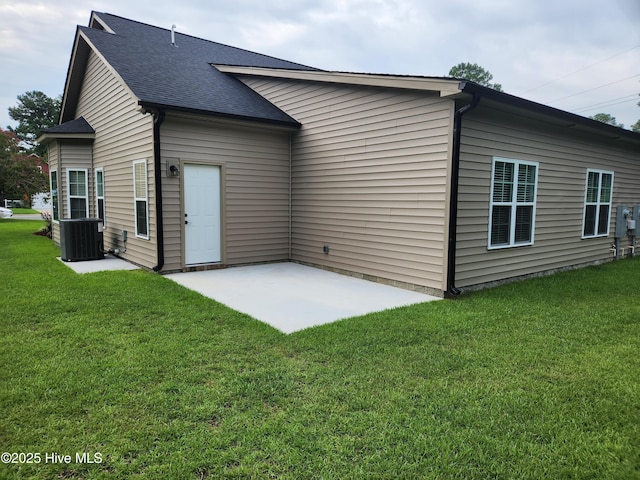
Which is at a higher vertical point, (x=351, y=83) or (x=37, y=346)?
(x=351, y=83)

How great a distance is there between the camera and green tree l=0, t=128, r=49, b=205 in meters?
20.4

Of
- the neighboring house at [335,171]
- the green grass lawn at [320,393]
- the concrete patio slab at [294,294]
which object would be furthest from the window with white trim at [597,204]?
the concrete patio slab at [294,294]

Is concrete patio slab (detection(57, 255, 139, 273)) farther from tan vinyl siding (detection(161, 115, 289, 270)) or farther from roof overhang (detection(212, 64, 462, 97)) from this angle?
roof overhang (detection(212, 64, 462, 97))

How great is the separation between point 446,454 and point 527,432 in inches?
23.5

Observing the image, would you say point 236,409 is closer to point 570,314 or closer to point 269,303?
point 269,303

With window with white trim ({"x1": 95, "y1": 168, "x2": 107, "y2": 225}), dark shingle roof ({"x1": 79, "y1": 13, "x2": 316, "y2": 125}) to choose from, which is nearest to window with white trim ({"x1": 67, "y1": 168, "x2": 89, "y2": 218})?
window with white trim ({"x1": 95, "y1": 168, "x2": 107, "y2": 225})

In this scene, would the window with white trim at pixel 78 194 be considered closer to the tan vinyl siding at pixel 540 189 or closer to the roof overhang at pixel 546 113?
the tan vinyl siding at pixel 540 189

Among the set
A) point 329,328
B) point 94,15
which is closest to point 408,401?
point 329,328

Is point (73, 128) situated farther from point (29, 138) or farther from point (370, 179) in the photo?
point (29, 138)

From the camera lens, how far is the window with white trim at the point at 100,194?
9337 millimetres

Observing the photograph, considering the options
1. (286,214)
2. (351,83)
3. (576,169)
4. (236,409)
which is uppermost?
(351,83)

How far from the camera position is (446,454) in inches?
84.0

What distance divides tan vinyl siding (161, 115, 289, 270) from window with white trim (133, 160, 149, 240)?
594mm

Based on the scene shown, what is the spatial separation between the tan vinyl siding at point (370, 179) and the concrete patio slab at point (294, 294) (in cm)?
48
